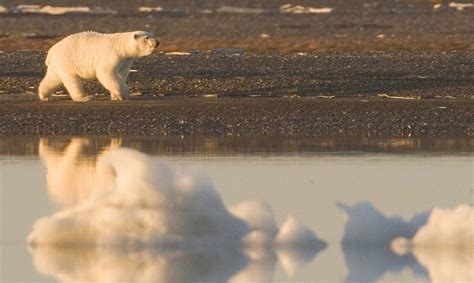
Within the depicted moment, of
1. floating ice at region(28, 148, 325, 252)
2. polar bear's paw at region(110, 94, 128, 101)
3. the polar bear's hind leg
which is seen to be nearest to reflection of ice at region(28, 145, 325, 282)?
floating ice at region(28, 148, 325, 252)

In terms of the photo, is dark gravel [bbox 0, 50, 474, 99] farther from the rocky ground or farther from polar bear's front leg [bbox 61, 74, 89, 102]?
polar bear's front leg [bbox 61, 74, 89, 102]

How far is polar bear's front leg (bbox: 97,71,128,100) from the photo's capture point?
21.6 meters

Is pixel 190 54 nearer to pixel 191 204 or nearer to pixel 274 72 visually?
pixel 274 72

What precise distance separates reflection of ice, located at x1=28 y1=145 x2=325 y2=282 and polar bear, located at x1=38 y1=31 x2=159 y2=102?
10.3m

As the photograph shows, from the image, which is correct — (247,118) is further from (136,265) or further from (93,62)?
(136,265)

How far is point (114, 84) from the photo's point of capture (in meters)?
21.7

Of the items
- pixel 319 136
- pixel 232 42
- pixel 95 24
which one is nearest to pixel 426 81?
pixel 319 136

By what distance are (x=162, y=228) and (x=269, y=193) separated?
289 cm

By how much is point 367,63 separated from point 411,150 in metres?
8.49

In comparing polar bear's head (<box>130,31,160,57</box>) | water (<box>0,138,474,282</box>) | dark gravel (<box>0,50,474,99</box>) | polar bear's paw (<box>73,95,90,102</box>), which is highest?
polar bear's head (<box>130,31,160,57</box>)

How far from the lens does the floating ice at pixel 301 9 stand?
149 ft

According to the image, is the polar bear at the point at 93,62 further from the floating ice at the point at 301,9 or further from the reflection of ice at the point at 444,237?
the floating ice at the point at 301,9

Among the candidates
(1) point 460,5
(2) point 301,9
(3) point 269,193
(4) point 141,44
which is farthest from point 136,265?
(1) point 460,5

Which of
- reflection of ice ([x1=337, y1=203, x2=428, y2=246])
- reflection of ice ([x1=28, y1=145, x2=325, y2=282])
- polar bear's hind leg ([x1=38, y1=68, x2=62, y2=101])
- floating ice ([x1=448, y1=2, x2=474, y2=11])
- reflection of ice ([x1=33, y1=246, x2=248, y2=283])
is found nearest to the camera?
reflection of ice ([x1=33, y1=246, x2=248, y2=283])
